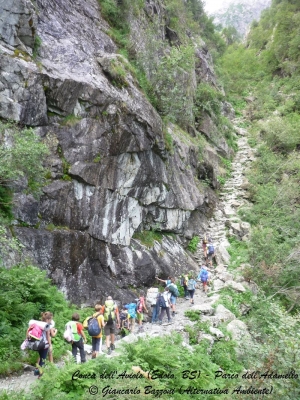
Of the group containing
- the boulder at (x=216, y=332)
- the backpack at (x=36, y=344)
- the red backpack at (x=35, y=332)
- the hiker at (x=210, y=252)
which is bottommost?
the boulder at (x=216, y=332)

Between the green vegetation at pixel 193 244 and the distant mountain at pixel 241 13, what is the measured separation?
552 feet

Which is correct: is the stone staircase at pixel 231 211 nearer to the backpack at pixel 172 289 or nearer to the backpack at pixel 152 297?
the backpack at pixel 172 289

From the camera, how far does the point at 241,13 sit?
553 ft

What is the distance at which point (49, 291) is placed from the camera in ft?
35.0

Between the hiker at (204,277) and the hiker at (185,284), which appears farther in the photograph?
the hiker at (204,277)

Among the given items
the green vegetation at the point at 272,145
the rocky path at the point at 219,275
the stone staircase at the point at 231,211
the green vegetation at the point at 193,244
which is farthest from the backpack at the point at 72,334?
the green vegetation at the point at 193,244

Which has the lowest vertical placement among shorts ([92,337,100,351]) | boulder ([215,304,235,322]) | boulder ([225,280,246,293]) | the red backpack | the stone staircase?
boulder ([215,304,235,322])

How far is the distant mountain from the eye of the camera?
163375mm

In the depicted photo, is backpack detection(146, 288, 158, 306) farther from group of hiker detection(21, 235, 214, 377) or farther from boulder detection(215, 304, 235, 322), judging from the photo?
boulder detection(215, 304, 235, 322)

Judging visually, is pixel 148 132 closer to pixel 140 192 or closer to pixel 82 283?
Answer: pixel 140 192

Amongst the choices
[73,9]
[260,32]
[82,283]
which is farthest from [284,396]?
[260,32]

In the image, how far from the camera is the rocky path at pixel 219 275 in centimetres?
1055

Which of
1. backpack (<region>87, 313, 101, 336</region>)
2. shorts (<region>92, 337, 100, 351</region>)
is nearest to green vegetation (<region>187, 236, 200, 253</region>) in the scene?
shorts (<region>92, 337, 100, 351</region>)

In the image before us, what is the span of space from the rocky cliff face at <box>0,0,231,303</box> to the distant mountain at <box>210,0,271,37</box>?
170 meters
